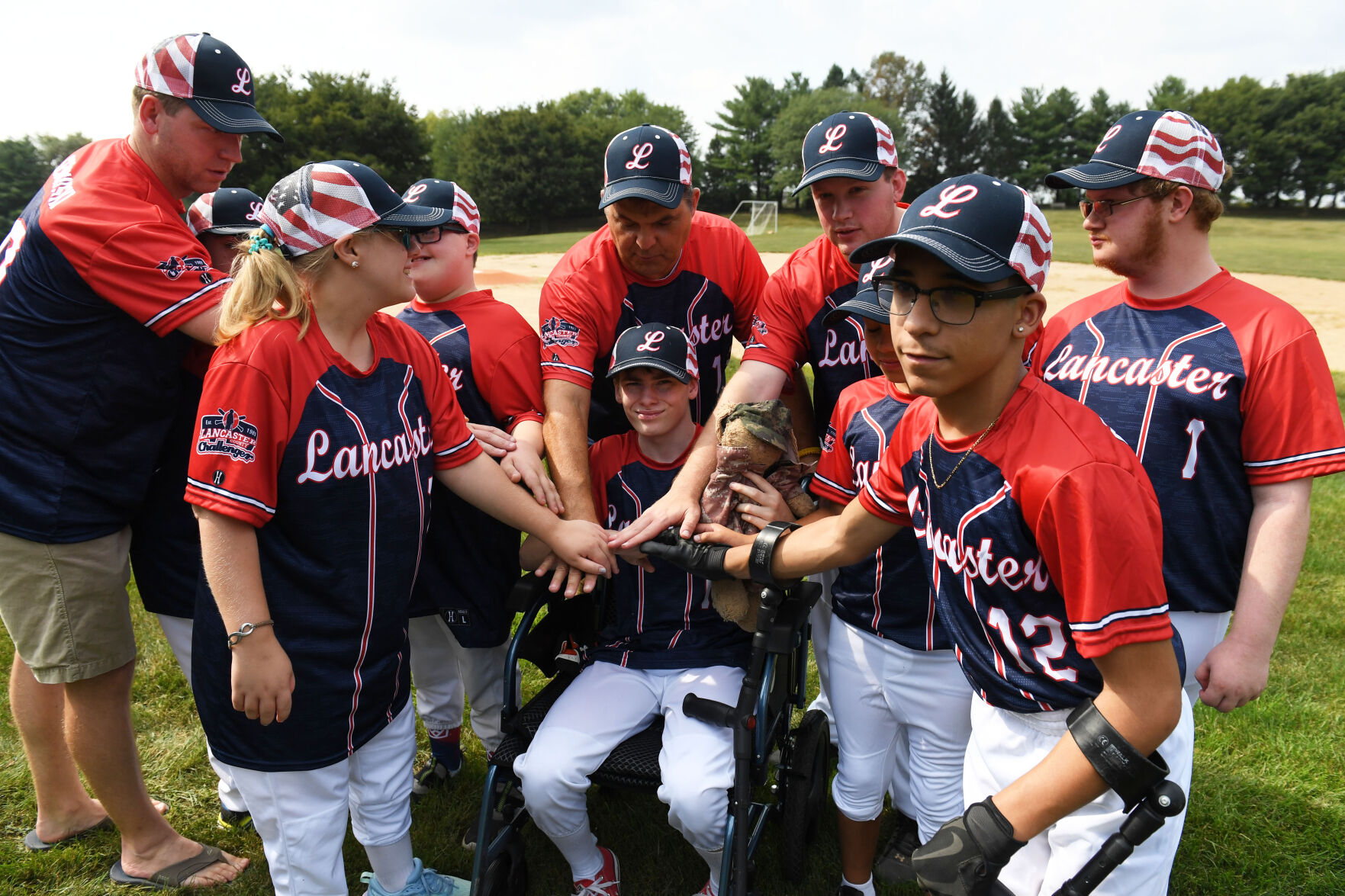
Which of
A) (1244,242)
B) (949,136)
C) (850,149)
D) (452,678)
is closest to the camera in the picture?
(850,149)

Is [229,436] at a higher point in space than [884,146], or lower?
lower

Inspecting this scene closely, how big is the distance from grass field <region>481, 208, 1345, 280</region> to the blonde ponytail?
2201cm

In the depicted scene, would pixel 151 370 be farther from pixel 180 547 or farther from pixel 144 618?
pixel 144 618

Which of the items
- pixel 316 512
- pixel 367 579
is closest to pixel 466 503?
pixel 367 579

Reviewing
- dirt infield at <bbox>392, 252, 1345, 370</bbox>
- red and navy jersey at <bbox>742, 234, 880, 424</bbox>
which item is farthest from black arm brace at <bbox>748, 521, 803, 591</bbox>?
dirt infield at <bbox>392, 252, 1345, 370</bbox>

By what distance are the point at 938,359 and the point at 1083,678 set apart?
2.69ft

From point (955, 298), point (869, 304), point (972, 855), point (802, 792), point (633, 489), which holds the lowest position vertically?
point (802, 792)

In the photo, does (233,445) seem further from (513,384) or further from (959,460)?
(959,460)

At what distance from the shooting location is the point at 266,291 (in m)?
2.37

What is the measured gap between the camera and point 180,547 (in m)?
3.16

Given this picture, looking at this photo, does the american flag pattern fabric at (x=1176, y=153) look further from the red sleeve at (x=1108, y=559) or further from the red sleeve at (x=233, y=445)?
the red sleeve at (x=233, y=445)

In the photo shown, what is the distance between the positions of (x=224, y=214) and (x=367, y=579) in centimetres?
183

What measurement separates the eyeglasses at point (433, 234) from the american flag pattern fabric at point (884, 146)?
1.77m

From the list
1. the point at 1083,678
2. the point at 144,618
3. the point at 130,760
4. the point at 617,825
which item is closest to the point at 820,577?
the point at 617,825
